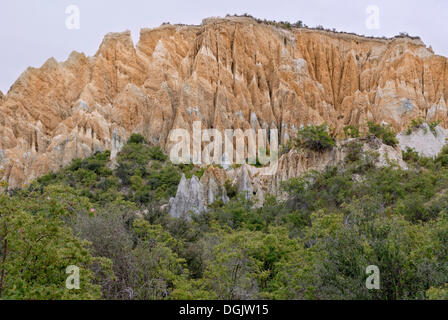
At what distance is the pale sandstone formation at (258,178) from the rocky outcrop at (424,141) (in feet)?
14.6

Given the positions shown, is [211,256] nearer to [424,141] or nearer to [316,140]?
[316,140]

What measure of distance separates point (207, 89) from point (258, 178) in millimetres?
15347

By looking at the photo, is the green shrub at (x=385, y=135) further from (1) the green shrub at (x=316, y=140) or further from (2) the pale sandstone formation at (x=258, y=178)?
(1) the green shrub at (x=316, y=140)

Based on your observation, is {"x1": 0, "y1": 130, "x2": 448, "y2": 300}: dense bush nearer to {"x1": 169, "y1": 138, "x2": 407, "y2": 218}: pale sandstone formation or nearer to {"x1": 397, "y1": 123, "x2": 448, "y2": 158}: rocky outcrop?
{"x1": 169, "y1": 138, "x2": 407, "y2": 218}: pale sandstone formation

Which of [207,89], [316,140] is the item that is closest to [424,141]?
[316,140]

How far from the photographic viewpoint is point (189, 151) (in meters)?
42.2

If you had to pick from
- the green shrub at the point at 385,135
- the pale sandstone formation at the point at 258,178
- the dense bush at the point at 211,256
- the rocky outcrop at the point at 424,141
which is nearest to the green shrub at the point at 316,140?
the pale sandstone formation at the point at 258,178

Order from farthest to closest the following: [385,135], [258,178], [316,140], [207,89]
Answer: [207,89] < [258,178] < [316,140] < [385,135]

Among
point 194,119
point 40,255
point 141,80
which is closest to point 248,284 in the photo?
point 40,255

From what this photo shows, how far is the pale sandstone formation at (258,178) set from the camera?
2970 cm

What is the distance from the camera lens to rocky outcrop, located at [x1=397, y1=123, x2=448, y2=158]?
3372 cm

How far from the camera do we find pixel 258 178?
118 feet
